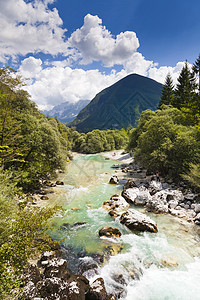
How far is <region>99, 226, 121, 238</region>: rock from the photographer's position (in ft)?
41.3

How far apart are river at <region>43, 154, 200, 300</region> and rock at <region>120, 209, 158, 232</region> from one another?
1.58 ft

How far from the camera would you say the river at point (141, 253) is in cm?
824

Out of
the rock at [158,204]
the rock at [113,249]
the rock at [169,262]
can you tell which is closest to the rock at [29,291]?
the rock at [113,249]

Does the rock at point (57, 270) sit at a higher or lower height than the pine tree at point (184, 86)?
lower

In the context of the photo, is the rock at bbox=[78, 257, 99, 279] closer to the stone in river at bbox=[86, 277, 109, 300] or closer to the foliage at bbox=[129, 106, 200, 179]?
the stone in river at bbox=[86, 277, 109, 300]

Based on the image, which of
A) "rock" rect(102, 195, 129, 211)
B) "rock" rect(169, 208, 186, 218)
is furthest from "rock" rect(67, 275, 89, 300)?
"rock" rect(169, 208, 186, 218)

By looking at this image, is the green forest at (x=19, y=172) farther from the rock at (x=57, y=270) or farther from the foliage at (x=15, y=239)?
the rock at (x=57, y=270)

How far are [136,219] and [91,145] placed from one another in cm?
7147

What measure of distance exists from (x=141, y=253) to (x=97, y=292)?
4724mm

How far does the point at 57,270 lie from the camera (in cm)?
829

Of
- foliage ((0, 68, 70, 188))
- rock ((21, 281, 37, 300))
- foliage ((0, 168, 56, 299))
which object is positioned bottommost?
rock ((21, 281, 37, 300))

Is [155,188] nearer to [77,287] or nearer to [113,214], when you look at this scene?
[113,214]

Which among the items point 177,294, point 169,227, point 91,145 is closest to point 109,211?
point 169,227

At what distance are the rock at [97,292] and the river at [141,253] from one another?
780mm
